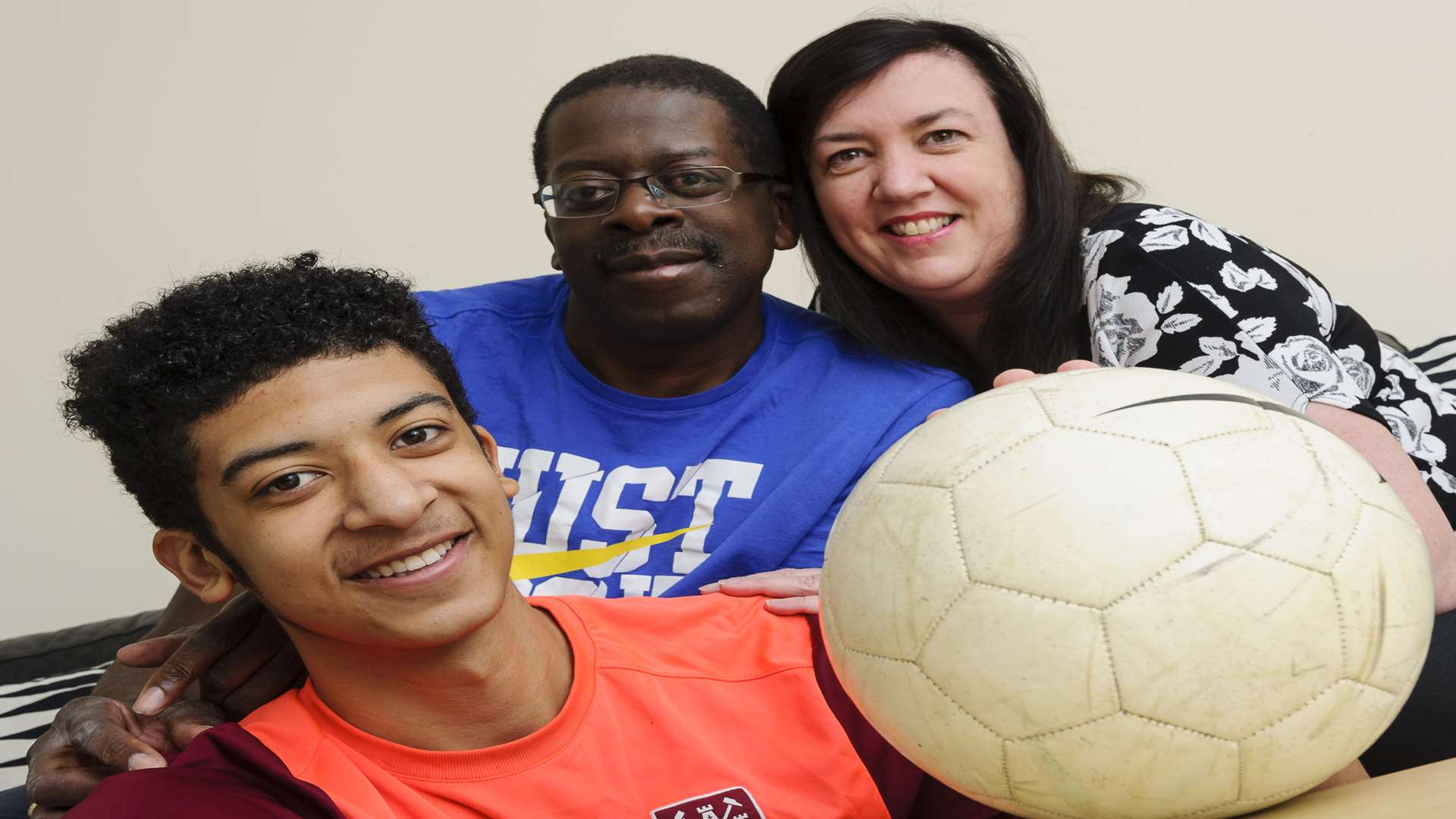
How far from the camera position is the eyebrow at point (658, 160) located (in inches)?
91.8

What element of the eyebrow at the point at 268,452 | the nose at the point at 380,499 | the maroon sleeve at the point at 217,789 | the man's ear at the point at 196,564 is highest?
the eyebrow at the point at 268,452

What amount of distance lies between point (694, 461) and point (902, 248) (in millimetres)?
560

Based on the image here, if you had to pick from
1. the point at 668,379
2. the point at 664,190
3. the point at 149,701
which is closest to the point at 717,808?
the point at 149,701

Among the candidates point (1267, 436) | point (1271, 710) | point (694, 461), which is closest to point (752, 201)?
point (694, 461)

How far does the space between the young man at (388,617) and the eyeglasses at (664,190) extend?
676 mm

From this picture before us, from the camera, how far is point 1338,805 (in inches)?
47.4

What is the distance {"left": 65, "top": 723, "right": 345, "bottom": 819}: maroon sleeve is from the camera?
127cm

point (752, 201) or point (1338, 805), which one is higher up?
point (752, 201)

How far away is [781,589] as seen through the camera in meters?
1.95

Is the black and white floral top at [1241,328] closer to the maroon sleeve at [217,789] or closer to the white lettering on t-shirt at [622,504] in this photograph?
the white lettering on t-shirt at [622,504]

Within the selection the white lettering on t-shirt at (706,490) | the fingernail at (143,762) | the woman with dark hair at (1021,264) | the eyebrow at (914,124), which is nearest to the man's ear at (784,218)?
the woman with dark hair at (1021,264)

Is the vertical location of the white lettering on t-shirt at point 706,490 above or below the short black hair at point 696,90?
below

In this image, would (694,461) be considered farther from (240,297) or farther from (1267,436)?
(1267,436)

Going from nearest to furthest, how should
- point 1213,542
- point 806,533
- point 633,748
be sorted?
1. point 1213,542
2. point 633,748
3. point 806,533
